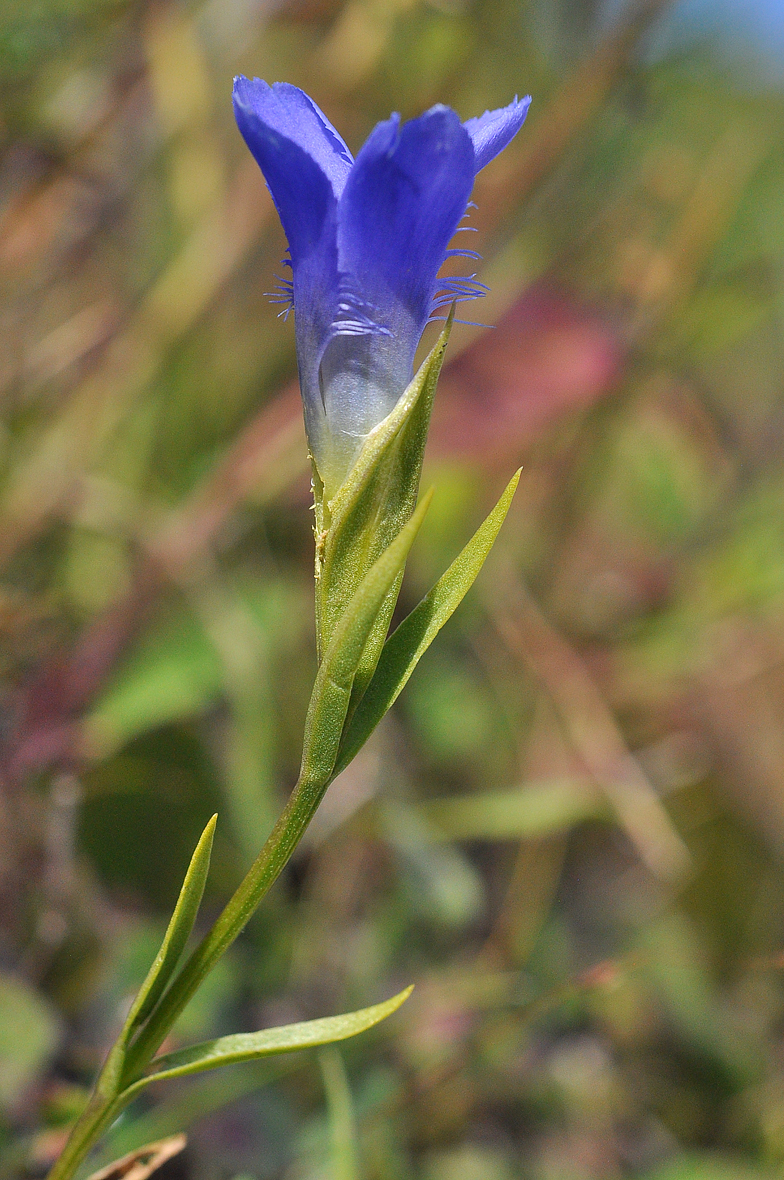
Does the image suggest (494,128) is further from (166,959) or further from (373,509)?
(166,959)

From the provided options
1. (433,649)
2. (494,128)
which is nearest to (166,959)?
(494,128)

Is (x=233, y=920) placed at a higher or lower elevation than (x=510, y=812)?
higher

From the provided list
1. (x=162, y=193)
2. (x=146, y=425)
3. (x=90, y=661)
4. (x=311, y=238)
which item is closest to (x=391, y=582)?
(x=311, y=238)

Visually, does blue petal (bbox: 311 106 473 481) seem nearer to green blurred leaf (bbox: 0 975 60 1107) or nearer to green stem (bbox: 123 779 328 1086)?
green stem (bbox: 123 779 328 1086)

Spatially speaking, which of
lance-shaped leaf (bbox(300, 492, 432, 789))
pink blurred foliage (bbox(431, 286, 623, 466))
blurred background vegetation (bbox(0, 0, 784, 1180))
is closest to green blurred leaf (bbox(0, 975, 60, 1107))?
blurred background vegetation (bbox(0, 0, 784, 1180))

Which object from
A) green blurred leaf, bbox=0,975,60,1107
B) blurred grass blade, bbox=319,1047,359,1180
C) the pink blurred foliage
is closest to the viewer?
blurred grass blade, bbox=319,1047,359,1180

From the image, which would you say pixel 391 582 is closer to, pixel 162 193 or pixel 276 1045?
pixel 276 1045

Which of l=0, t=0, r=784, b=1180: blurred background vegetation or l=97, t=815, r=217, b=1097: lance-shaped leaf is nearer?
l=97, t=815, r=217, b=1097: lance-shaped leaf
